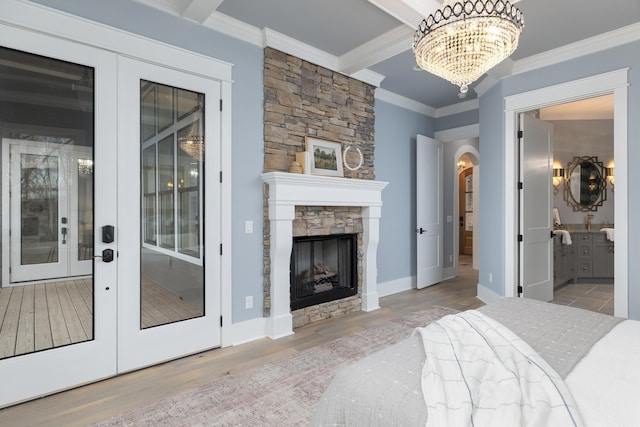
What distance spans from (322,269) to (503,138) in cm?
272

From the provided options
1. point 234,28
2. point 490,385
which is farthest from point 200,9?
point 490,385

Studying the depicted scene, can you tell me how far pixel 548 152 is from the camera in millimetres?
4688

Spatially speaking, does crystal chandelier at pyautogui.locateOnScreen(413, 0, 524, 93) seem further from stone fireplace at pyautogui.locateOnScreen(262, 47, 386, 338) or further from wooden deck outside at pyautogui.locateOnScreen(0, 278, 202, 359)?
wooden deck outside at pyautogui.locateOnScreen(0, 278, 202, 359)

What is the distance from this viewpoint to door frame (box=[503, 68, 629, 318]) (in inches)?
131

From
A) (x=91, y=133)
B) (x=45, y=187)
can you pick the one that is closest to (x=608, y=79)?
(x=91, y=133)

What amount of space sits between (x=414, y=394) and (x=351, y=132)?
11.3ft

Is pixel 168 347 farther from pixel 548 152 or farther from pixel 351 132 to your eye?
pixel 548 152

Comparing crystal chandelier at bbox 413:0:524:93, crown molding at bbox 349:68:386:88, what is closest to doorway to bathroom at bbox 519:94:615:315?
crown molding at bbox 349:68:386:88

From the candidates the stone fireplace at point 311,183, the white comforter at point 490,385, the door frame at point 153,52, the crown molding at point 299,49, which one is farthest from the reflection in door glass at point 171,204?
the white comforter at point 490,385

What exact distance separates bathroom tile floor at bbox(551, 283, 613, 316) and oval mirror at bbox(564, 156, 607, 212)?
4.74ft

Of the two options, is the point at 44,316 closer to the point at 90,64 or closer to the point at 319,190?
the point at 90,64

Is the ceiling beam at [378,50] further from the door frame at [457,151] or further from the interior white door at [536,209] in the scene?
the door frame at [457,151]

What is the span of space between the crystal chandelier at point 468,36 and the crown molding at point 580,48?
2.35m

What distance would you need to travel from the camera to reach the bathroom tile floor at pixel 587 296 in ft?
14.8
